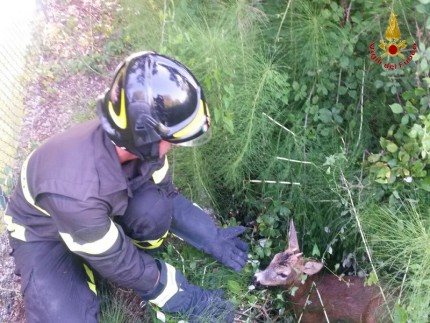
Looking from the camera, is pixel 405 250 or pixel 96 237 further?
pixel 405 250

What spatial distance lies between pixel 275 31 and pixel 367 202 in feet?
3.65

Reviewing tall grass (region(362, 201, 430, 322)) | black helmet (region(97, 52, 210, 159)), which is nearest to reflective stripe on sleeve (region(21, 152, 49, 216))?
black helmet (region(97, 52, 210, 159))

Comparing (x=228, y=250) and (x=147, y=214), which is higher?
(x=147, y=214)

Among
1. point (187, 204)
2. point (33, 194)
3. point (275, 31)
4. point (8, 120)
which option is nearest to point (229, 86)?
point (275, 31)

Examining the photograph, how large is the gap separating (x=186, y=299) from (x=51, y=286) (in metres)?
0.69

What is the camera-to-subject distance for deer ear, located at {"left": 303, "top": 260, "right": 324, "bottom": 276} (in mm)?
2252

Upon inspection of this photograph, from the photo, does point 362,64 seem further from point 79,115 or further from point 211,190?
point 79,115

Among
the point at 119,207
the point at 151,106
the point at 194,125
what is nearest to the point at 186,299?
the point at 119,207

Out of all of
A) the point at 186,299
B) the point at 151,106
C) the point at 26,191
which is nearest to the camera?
the point at 151,106

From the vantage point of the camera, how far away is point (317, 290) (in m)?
2.44

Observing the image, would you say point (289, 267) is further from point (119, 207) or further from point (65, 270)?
point (65, 270)

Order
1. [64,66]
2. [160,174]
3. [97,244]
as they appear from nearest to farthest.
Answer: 1. [97,244]
2. [160,174]
3. [64,66]

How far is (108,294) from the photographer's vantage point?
253 centimetres

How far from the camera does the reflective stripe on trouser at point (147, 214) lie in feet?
7.30
